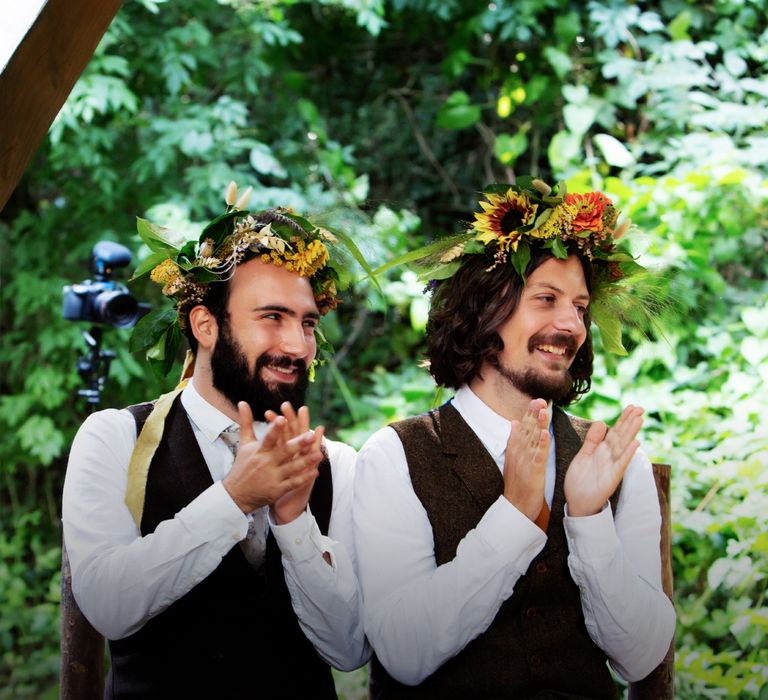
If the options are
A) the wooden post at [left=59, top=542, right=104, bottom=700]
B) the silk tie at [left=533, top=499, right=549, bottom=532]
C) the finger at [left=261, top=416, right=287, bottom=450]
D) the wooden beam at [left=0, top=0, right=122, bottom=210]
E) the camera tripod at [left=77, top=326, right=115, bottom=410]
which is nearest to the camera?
the wooden beam at [left=0, top=0, right=122, bottom=210]

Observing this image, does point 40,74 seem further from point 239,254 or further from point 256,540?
point 256,540

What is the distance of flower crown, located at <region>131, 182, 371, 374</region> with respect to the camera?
7.61ft

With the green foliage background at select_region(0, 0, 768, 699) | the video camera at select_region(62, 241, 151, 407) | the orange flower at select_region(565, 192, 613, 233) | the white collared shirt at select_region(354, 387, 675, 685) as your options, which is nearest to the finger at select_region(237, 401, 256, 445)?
the white collared shirt at select_region(354, 387, 675, 685)

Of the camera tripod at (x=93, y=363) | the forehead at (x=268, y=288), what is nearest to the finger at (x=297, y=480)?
the forehead at (x=268, y=288)

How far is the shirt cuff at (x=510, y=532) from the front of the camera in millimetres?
1973

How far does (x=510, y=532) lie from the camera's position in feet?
6.48

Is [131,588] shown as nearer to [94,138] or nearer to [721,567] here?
[721,567]

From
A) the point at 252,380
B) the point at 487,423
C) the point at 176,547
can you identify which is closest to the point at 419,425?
the point at 487,423

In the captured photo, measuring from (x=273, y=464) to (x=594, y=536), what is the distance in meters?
0.66

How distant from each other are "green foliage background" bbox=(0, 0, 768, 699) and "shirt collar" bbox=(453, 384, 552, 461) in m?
1.71

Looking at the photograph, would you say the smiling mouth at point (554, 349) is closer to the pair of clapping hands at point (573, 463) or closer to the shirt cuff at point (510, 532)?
the pair of clapping hands at point (573, 463)

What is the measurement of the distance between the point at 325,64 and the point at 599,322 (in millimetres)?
4641

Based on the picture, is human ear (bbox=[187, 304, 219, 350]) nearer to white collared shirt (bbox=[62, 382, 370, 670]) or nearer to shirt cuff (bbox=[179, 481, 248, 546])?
white collared shirt (bbox=[62, 382, 370, 670])

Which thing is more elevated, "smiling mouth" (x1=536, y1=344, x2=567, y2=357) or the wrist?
"smiling mouth" (x1=536, y1=344, x2=567, y2=357)
